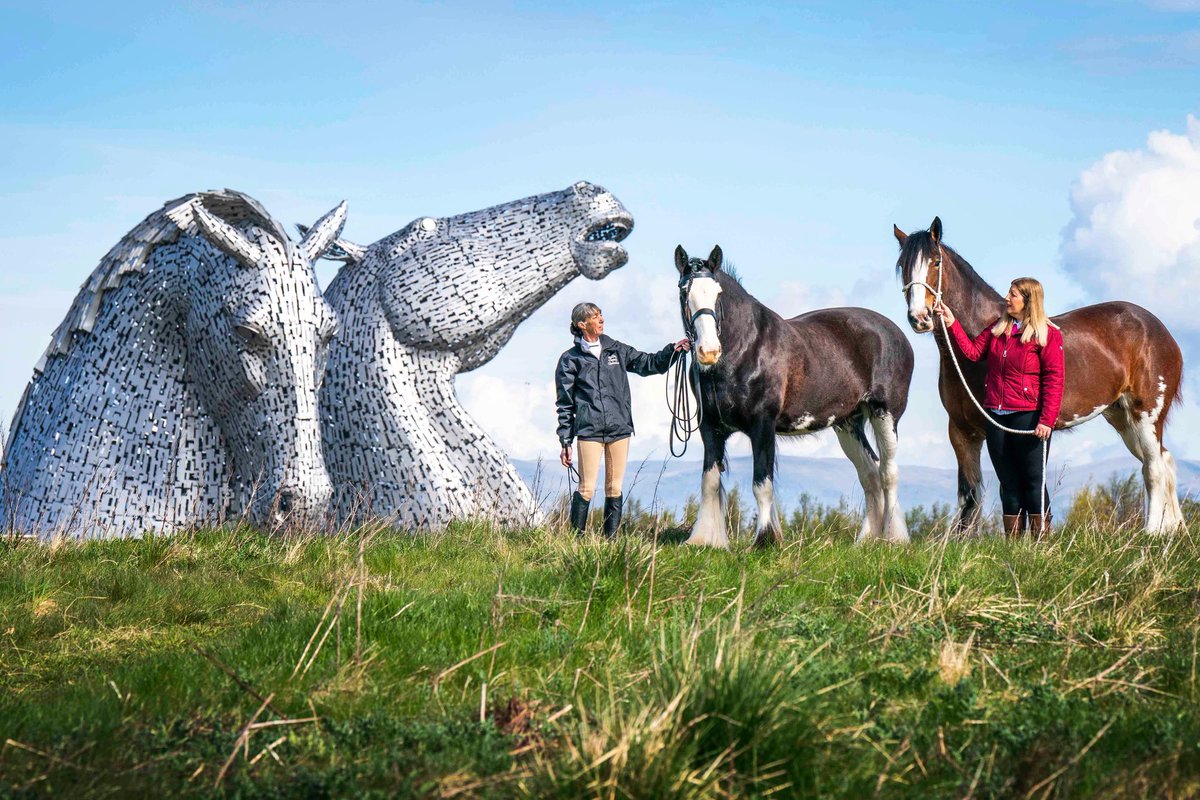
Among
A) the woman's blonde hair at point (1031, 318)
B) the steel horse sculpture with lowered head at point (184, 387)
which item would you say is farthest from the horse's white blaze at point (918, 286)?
the steel horse sculpture with lowered head at point (184, 387)

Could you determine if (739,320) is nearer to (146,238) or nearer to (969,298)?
(969,298)

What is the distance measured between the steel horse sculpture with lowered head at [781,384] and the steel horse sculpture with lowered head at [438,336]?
84.2 inches

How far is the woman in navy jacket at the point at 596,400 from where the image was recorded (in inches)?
335

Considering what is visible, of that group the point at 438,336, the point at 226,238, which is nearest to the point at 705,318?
the point at 438,336

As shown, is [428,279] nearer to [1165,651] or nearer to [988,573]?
[988,573]

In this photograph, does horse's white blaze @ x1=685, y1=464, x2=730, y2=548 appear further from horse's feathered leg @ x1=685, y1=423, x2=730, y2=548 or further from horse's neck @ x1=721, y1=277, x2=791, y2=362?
horse's neck @ x1=721, y1=277, x2=791, y2=362

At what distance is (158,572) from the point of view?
7.36 meters

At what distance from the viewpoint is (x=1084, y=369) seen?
31.1 ft

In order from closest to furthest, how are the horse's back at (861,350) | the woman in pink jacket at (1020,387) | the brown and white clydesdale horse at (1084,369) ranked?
1. the woman in pink jacket at (1020,387)
2. the brown and white clydesdale horse at (1084,369)
3. the horse's back at (861,350)

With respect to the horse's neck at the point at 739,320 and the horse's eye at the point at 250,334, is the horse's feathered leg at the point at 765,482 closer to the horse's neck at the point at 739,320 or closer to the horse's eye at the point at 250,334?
the horse's neck at the point at 739,320

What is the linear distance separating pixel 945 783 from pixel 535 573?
121 inches

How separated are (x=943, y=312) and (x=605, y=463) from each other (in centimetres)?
270

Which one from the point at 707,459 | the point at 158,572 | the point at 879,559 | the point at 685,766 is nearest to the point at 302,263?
the point at 158,572

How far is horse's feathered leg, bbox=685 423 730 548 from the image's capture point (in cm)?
800
